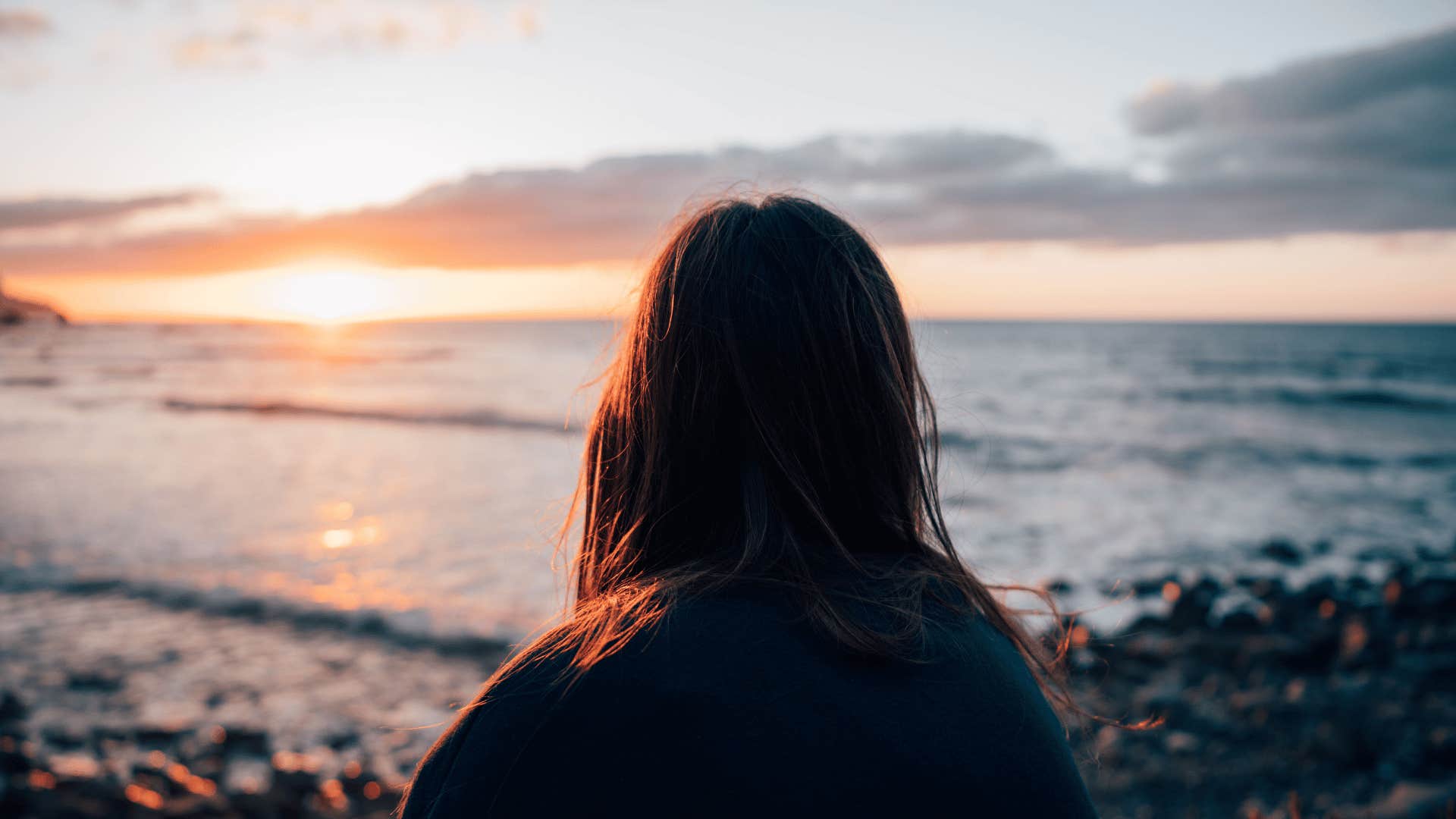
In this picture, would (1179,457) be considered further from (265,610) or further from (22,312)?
(22,312)

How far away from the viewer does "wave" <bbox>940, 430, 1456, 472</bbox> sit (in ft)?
63.6

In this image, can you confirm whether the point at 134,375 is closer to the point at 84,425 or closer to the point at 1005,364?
the point at 84,425

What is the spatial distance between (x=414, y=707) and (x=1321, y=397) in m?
37.8

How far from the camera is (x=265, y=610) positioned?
8836mm

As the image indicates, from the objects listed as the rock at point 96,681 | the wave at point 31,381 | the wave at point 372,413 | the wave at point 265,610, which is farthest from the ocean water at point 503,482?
the rock at point 96,681

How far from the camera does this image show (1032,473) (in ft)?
59.5

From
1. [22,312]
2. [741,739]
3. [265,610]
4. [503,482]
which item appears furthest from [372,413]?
[741,739]

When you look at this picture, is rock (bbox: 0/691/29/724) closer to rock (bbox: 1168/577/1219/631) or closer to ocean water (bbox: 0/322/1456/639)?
ocean water (bbox: 0/322/1456/639)

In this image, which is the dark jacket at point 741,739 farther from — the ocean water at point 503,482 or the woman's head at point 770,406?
the ocean water at point 503,482

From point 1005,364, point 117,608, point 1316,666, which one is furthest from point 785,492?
point 1005,364

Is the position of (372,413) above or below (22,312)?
below

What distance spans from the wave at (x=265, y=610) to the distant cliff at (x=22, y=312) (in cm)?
484

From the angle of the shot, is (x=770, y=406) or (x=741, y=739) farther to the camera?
(x=770, y=406)

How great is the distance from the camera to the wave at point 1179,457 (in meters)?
19.4
